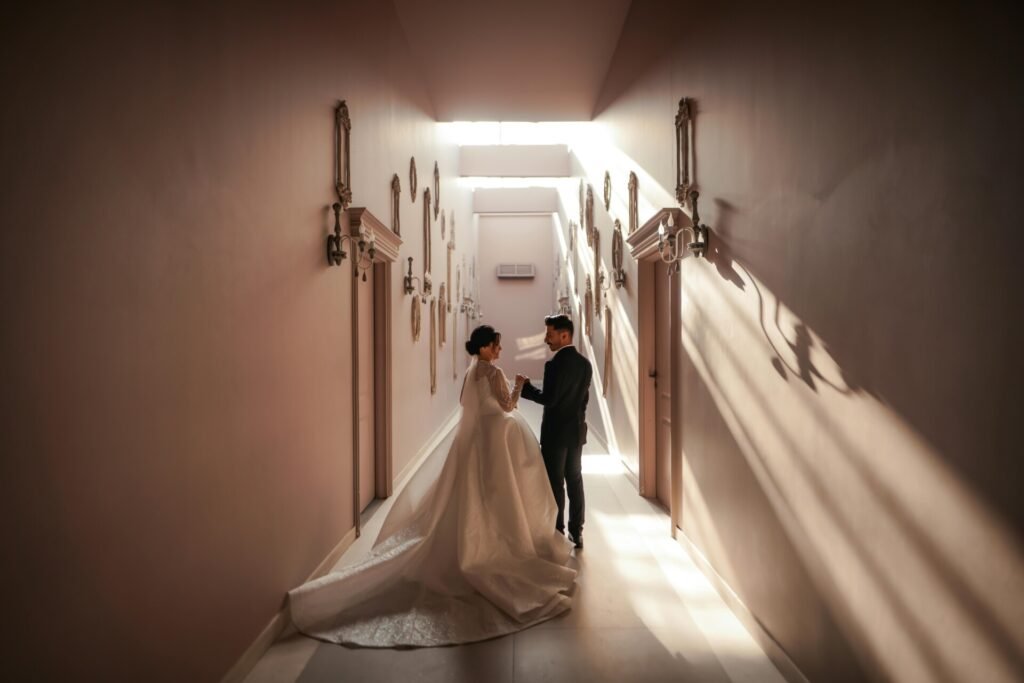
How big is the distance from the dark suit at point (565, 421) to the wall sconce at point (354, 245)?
5.10 feet

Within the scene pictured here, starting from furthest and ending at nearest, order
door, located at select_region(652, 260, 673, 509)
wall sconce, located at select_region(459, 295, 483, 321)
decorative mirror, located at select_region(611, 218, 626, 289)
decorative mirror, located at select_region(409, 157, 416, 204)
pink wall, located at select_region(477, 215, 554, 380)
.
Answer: pink wall, located at select_region(477, 215, 554, 380)
wall sconce, located at select_region(459, 295, 483, 321)
decorative mirror, located at select_region(409, 157, 416, 204)
decorative mirror, located at select_region(611, 218, 626, 289)
door, located at select_region(652, 260, 673, 509)

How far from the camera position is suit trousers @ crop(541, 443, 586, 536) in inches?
186

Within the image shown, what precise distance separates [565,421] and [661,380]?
5.85 feet

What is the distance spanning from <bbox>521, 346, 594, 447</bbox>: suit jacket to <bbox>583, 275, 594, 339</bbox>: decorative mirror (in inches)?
216

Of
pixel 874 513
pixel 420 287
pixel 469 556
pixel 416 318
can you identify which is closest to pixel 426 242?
pixel 420 287

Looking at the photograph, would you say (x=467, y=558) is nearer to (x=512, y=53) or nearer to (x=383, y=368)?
(x=383, y=368)

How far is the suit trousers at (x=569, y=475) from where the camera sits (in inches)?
186

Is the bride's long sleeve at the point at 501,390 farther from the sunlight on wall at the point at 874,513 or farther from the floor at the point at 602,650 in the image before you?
the sunlight on wall at the point at 874,513

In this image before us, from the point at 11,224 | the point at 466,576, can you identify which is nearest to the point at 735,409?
the point at 466,576

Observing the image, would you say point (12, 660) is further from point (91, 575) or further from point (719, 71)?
point (719, 71)

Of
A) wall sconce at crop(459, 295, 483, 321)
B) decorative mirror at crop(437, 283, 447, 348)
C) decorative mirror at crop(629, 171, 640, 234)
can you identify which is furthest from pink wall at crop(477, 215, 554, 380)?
decorative mirror at crop(629, 171, 640, 234)

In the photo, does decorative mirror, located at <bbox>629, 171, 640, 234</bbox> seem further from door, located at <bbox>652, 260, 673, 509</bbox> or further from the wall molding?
the wall molding

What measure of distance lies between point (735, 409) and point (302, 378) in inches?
95.2

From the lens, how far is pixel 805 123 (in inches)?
104
